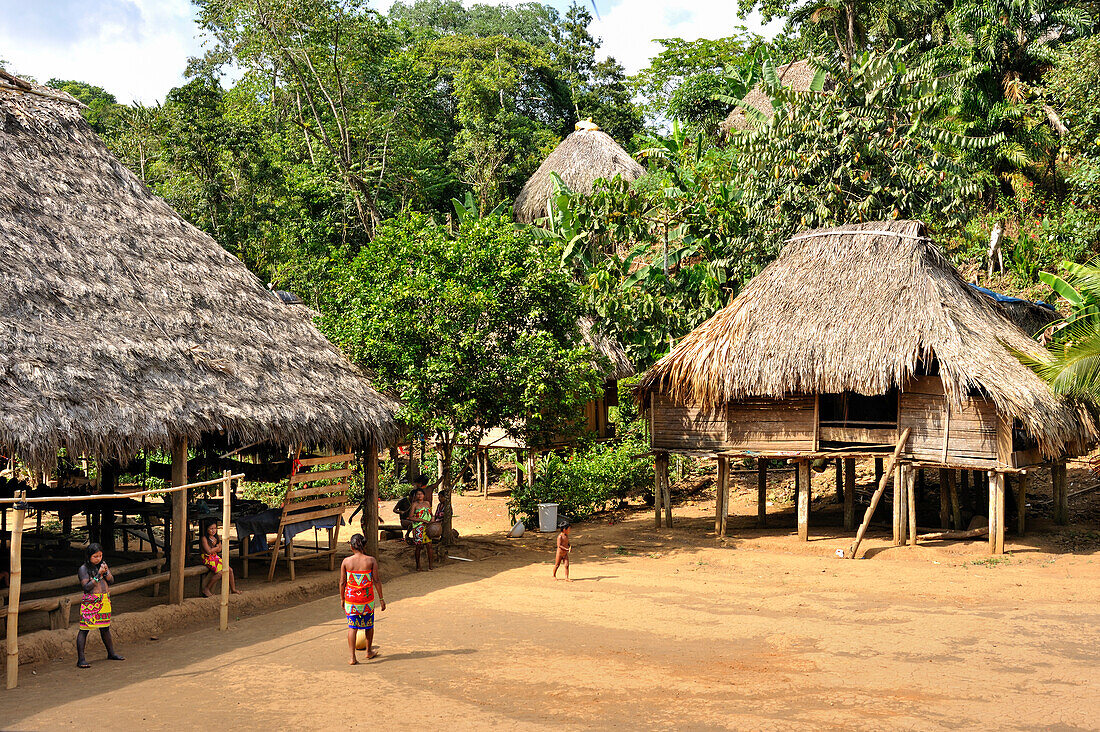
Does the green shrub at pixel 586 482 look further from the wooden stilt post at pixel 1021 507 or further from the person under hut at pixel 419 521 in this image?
the wooden stilt post at pixel 1021 507

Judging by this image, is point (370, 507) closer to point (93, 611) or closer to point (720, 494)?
point (93, 611)

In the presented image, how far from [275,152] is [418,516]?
19578 millimetres

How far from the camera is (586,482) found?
1803 cm

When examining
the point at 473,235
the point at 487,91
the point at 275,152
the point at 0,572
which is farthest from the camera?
the point at 487,91

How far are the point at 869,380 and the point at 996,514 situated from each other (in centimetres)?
281

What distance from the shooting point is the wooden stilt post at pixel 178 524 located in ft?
33.9

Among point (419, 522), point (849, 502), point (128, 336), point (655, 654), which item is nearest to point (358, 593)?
point (655, 654)

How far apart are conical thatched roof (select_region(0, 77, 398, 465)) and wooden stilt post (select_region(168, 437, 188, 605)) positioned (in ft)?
1.48

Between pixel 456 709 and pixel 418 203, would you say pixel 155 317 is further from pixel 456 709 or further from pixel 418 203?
pixel 418 203

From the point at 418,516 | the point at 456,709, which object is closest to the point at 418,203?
the point at 418,516

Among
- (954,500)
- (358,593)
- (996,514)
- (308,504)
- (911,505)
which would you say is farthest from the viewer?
(954,500)

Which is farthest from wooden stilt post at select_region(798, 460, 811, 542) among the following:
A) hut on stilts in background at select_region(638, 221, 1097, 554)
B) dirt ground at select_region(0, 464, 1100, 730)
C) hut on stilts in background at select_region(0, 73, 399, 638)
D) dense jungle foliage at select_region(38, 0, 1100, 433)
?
hut on stilts in background at select_region(0, 73, 399, 638)

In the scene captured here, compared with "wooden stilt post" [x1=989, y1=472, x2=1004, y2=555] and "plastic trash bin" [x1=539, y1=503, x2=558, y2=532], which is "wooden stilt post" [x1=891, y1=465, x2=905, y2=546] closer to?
"wooden stilt post" [x1=989, y1=472, x2=1004, y2=555]

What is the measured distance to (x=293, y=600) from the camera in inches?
468
